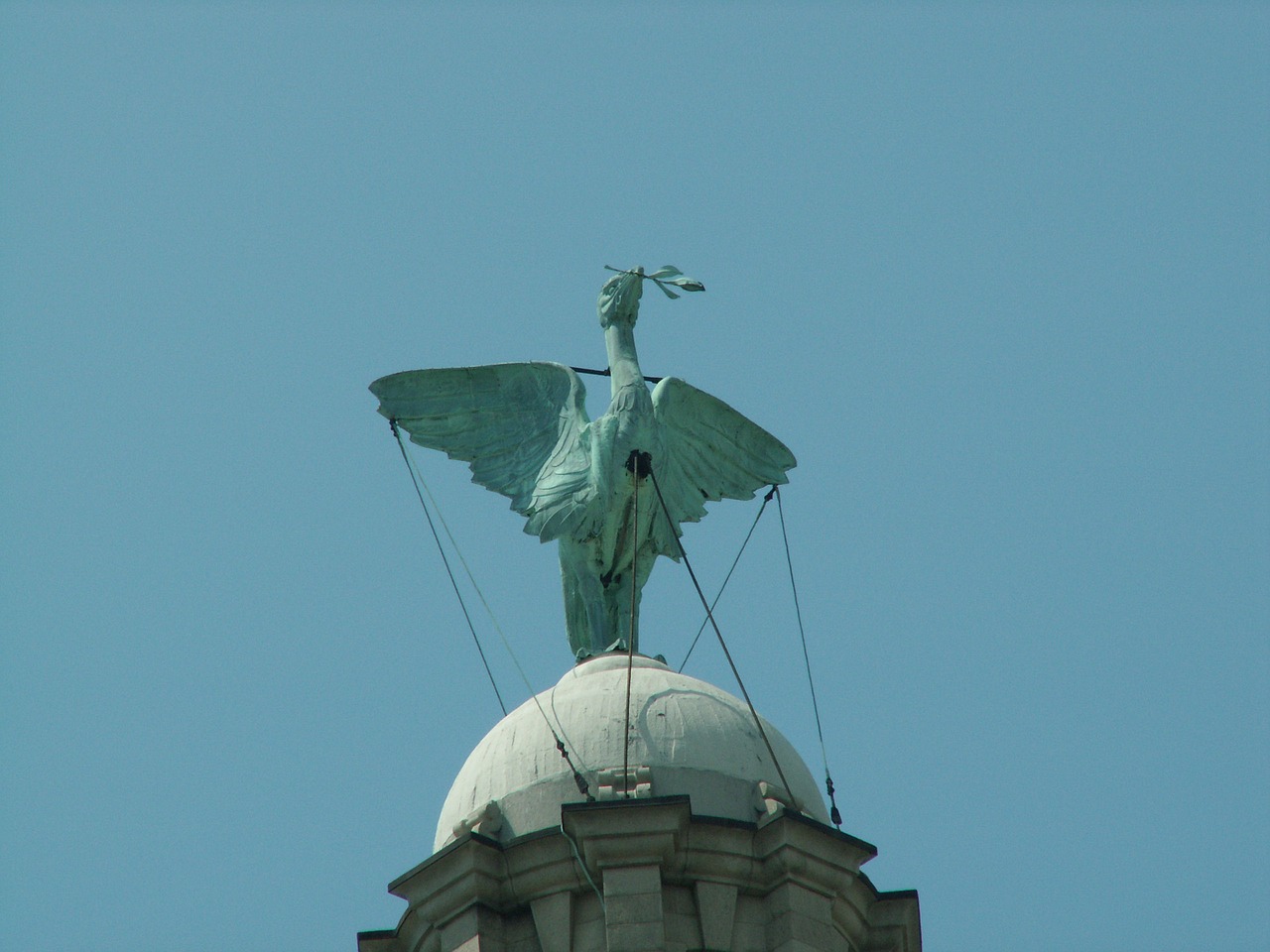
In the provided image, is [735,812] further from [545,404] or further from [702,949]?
[545,404]

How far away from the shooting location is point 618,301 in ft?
108

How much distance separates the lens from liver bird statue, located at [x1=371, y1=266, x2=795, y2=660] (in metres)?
31.6

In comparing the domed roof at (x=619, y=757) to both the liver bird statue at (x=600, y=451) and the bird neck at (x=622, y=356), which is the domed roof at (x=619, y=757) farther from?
the bird neck at (x=622, y=356)

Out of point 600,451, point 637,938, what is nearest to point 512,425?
point 600,451

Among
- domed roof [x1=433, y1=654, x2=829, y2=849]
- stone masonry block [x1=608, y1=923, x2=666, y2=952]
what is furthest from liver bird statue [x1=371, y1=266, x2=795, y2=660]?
stone masonry block [x1=608, y1=923, x2=666, y2=952]

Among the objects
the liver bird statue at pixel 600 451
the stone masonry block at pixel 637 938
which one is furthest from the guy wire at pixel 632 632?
the stone masonry block at pixel 637 938

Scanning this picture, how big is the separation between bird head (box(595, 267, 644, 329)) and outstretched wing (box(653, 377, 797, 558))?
94 cm

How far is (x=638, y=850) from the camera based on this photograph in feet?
91.0

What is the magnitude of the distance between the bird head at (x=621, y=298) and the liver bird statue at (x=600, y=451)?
1 centimetres

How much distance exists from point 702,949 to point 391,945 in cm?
342

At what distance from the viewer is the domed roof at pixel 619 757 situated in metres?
28.7

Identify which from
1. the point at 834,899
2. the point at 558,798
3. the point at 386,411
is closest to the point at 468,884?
the point at 558,798

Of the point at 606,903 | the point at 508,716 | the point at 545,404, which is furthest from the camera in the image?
the point at 545,404

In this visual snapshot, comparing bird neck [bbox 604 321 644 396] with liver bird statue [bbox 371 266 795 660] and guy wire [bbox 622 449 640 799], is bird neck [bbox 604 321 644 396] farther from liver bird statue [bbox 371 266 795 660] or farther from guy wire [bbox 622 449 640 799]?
guy wire [bbox 622 449 640 799]
